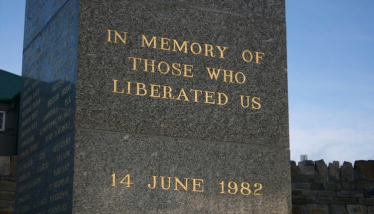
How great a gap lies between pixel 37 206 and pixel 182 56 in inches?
85.4

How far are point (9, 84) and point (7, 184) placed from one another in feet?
55.3

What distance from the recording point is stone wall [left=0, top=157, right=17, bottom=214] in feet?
37.2

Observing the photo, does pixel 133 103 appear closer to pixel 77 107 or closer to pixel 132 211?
pixel 77 107

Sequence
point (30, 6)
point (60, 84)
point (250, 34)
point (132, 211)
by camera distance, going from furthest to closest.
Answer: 1. point (30, 6)
2. point (250, 34)
3. point (60, 84)
4. point (132, 211)

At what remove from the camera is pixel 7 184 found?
37.6 feet

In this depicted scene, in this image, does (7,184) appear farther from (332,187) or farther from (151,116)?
(332,187)

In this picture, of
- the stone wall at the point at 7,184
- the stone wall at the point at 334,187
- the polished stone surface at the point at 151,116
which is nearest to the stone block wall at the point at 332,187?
the stone wall at the point at 334,187

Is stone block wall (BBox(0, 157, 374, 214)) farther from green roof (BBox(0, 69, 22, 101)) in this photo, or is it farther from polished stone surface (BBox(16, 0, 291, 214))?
green roof (BBox(0, 69, 22, 101))

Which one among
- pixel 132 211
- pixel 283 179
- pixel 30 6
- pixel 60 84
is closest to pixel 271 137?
pixel 283 179

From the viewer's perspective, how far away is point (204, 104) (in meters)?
6.66

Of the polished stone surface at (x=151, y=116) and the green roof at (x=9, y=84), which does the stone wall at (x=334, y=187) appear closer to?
the polished stone surface at (x=151, y=116)

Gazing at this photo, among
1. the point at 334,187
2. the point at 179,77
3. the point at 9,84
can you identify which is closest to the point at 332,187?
the point at 334,187

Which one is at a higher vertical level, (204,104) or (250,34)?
(250,34)

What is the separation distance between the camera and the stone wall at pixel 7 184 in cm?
1133
